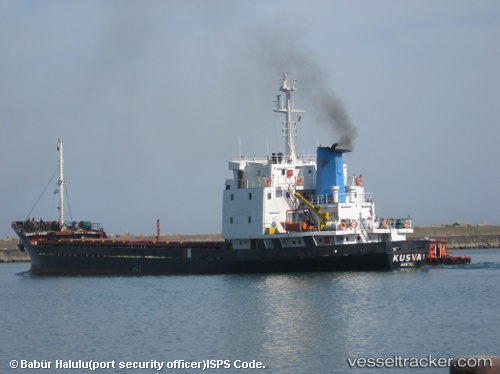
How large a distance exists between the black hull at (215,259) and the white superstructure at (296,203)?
0.78 meters

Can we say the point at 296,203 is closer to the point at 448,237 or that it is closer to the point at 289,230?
the point at 289,230

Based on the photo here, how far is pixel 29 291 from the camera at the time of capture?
43750 millimetres

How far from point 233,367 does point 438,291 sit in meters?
15.1

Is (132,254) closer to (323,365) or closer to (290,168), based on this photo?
(290,168)

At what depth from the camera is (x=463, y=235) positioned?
84.3 m

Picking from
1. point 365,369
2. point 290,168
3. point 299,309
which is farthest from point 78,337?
point 290,168

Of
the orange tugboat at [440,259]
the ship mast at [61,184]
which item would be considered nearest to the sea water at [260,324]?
the orange tugboat at [440,259]

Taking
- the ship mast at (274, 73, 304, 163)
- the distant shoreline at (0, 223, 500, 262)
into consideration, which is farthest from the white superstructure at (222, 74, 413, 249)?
the distant shoreline at (0, 223, 500, 262)

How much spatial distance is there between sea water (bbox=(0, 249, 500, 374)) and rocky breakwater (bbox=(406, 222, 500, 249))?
38089mm

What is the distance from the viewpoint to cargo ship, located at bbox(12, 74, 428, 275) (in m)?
41.7

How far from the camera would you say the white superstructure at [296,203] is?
42375mm

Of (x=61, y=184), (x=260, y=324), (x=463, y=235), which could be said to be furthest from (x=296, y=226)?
(x=463, y=235)

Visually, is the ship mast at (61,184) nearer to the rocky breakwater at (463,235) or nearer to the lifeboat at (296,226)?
the lifeboat at (296,226)

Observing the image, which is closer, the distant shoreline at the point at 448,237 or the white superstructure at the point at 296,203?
the white superstructure at the point at 296,203
